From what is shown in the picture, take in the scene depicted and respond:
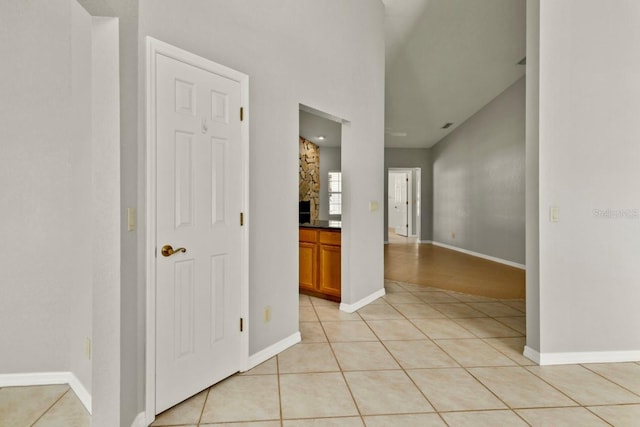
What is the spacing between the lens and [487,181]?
7.08 m

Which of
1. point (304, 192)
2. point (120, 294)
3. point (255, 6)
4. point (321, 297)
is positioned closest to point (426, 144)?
point (304, 192)

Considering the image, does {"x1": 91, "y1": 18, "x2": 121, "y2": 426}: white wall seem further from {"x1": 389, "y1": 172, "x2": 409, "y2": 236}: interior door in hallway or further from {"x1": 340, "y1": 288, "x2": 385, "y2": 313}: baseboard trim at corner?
{"x1": 389, "y1": 172, "x2": 409, "y2": 236}: interior door in hallway

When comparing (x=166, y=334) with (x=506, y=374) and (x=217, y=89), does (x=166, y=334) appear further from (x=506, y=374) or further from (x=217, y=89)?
(x=506, y=374)

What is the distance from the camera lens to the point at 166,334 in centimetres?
188

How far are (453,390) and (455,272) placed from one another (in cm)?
Answer: 388

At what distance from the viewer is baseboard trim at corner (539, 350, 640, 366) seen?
8.22ft

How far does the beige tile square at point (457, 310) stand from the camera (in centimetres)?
358

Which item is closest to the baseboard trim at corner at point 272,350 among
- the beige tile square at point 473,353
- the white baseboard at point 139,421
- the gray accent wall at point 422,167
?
the white baseboard at point 139,421

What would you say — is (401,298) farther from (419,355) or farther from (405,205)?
(405,205)

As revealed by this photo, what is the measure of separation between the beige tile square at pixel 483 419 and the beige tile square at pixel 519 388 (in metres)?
0.14

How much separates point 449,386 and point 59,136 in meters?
3.06

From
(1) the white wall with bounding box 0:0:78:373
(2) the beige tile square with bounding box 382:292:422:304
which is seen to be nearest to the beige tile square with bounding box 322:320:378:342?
(2) the beige tile square with bounding box 382:292:422:304

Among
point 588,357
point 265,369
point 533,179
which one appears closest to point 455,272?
point 588,357

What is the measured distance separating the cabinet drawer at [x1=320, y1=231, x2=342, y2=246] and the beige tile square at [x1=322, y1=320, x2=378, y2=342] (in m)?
0.93
